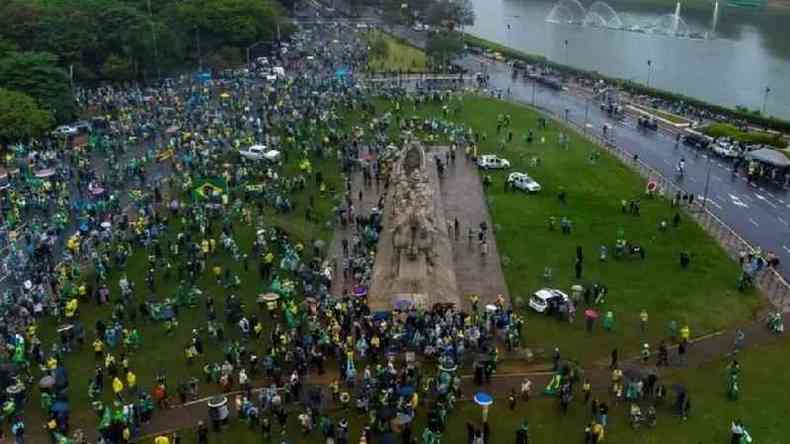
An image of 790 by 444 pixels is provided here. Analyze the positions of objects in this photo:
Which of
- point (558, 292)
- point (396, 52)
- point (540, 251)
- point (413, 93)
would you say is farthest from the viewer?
point (396, 52)

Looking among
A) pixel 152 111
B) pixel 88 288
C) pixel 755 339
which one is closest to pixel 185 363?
pixel 88 288

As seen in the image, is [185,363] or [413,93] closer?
[185,363]

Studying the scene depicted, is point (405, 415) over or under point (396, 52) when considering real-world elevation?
under

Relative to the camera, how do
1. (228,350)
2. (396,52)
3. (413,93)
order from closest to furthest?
(228,350) → (413,93) → (396,52)

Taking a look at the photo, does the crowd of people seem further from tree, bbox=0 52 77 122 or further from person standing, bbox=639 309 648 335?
person standing, bbox=639 309 648 335

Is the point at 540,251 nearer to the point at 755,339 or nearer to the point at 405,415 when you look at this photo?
the point at 755,339

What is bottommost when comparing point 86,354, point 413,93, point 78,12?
point 86,354

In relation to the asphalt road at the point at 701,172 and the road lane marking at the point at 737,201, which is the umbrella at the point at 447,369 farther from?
the road lane marking at the point at 737,201
